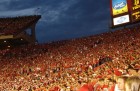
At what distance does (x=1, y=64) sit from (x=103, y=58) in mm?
8724

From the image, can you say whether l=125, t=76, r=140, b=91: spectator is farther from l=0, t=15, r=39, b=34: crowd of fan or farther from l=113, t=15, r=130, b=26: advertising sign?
l=0, t=15, r=39, b=34: crowd of fan

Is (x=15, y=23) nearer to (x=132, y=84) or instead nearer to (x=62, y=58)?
(x=62, y=58)

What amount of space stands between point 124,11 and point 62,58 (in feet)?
17.1

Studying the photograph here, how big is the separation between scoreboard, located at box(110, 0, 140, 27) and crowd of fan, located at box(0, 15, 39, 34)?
8508 millimetres

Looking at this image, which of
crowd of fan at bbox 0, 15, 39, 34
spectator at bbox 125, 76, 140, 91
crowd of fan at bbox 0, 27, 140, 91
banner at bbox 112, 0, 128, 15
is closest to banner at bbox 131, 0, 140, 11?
banner at bbox 112, 0, 128, 15

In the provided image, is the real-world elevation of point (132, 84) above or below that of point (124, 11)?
below

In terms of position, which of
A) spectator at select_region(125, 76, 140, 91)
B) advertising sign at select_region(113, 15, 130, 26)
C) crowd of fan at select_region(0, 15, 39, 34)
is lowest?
spectator at select_region(125, 76, 140, 91)

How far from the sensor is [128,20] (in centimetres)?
2114

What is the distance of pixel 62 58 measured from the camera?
66.6ft

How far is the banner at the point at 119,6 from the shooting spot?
842 inches

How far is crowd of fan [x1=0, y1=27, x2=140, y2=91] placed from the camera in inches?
632

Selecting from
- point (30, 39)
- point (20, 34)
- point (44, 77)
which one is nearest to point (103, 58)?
point (44, 77)

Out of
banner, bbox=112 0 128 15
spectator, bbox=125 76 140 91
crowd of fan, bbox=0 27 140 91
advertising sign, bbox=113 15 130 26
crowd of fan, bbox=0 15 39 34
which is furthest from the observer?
crowd of fan, bbox=0 15 39 34

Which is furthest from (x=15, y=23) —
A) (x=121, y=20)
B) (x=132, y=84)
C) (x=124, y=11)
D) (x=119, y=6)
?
(x=132, y=84)
